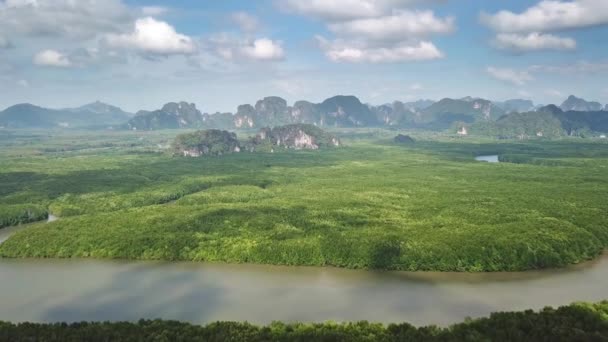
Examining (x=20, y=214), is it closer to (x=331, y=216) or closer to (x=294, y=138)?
(x=331, y=216)

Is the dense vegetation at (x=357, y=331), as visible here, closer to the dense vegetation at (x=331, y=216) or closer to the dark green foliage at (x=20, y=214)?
the dense vegetation at (x=331, y=216)

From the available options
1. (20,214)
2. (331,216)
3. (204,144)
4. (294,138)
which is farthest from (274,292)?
(294,138)

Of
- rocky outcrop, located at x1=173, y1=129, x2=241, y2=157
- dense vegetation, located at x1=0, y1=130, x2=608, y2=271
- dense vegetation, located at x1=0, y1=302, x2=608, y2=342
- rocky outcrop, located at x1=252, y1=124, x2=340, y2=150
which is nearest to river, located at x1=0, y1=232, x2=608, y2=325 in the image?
dense vegetation, located at x1=0, y1=130, x2=608, y2=271

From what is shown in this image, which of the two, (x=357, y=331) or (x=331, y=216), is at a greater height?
(x=331, y=216)

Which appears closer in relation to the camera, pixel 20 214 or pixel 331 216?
pixel 331 216

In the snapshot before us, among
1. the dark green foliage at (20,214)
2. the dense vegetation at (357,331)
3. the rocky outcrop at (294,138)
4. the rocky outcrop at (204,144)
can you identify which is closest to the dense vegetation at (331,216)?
the dark green foliage at (20,214)

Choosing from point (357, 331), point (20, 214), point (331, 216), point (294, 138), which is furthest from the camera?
point (294, 138)
